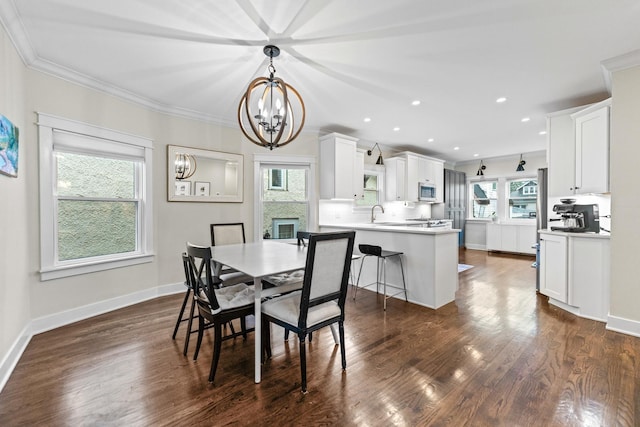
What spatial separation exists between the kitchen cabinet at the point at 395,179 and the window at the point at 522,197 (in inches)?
131

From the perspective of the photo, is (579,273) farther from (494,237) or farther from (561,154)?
(494,237)

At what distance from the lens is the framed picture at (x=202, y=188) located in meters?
4.10

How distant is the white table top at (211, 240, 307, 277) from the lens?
1971 mm

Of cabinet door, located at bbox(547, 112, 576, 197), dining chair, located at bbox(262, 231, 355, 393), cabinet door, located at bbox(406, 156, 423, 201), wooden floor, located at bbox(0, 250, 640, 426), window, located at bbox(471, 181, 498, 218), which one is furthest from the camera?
window, located at bbox(471, 181, 498, 218)

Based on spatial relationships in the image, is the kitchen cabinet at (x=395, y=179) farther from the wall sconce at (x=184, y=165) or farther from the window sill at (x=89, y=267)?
the window sill at (x=89, y=267)

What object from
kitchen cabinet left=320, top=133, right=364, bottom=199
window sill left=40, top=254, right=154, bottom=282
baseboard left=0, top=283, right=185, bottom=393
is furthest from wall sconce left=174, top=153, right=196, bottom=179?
kitchen cabinet left=320, top=133, right=364, bottom=199

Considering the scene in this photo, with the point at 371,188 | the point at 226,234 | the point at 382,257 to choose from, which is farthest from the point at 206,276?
the point at 371,188

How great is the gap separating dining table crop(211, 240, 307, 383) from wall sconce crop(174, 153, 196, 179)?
5.30 ft

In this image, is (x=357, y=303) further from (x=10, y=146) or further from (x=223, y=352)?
(x=10, y=146)

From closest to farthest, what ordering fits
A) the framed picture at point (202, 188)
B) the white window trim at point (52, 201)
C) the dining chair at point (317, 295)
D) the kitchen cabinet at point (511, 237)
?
the dining chair at point (317, 295)
the white window trim at point (52, 201)
the framed picture at point (202, 188)
the kitchen cabinet at point (511, 237)

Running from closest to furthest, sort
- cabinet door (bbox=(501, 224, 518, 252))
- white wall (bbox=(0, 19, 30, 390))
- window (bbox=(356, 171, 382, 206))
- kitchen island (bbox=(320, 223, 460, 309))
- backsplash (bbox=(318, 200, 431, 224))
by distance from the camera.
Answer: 1. white wall (bbox=(0, 19, 30, 390))
2. kitchen island (bbox=(320, 223, 460, 309))
3. backsplash (bbox=(318, 200, 431, 224))
4. window (bbox=(356, 171, 382, 206))
5. cabinet door (bbox=(501, 224, 518, 252))

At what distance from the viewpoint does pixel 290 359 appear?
2.23 metres

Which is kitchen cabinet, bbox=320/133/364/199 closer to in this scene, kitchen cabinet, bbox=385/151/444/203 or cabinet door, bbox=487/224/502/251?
kitchen cabinet, bbox=385/151/444/203

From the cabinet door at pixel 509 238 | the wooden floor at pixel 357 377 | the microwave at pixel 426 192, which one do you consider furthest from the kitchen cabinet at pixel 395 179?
the wooden floor at pixel 357 377
